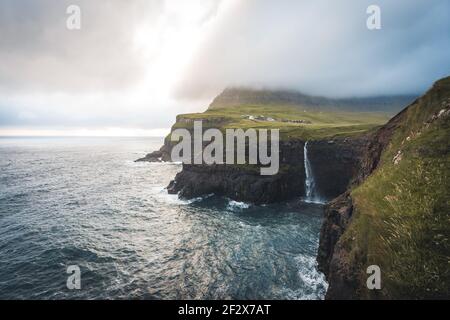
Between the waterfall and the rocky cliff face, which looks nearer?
the rocky cliff face

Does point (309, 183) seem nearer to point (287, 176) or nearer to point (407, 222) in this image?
point (287, 176)

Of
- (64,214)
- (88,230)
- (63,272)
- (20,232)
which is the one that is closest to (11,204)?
(64,214)

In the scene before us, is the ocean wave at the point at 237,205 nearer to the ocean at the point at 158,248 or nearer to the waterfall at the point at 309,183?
the ocean at the point at 158,248

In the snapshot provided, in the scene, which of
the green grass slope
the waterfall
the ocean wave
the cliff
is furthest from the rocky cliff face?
the green grass slope

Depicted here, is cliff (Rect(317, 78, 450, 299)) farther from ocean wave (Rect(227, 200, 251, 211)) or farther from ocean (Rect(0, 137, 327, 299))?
ocean wave (Rect(227, 200, 251, 211))

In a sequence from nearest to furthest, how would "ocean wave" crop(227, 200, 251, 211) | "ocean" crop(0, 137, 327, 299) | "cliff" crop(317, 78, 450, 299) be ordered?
"cliff" crop(317, 78, 450, 299)
"ocean" crop(0, 137, 327, 299)
"ocean wave" crop(227, 200, 251, 211)

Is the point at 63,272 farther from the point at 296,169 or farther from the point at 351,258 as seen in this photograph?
the point at 296,169

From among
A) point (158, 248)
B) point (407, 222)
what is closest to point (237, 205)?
point (158, 248)

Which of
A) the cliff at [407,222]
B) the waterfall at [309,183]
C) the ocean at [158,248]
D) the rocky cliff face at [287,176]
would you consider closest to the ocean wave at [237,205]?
the ocean at [158,248]
